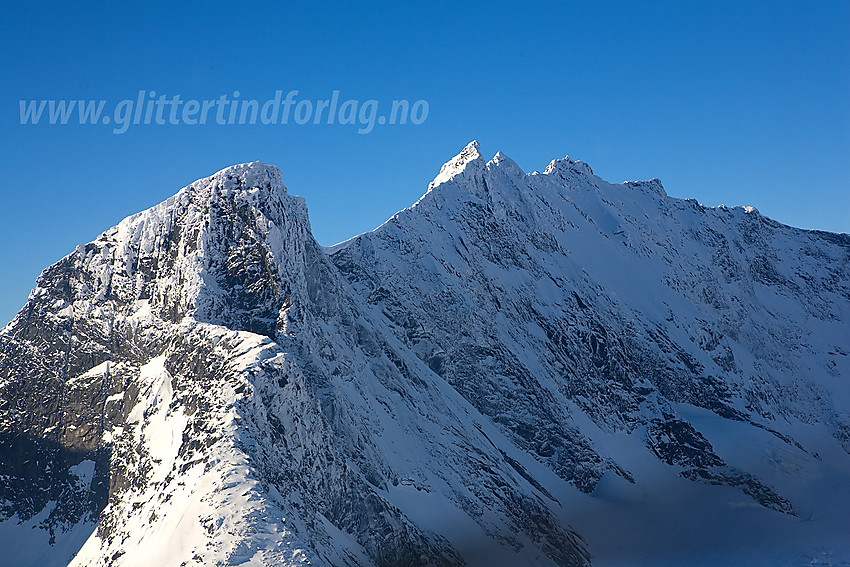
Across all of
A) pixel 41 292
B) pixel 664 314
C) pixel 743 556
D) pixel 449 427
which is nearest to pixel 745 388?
pixel 664 314

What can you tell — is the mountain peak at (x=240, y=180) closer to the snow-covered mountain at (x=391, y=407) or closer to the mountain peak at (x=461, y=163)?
the snow-covered mountain at (x=391, y=407)

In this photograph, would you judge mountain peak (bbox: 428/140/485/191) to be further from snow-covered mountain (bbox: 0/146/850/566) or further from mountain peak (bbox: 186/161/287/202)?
mountain peak (bbox: 186/161/287/202)

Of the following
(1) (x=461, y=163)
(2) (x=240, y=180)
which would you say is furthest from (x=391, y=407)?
(1) (x=461, y=163)

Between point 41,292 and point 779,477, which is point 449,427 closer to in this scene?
point 41,292

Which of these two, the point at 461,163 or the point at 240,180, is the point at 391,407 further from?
the point at 461,163

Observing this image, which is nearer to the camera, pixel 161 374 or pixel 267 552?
pixel 267 552

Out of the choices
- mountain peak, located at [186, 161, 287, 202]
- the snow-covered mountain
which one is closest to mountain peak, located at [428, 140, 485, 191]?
the snow-covered mountain
